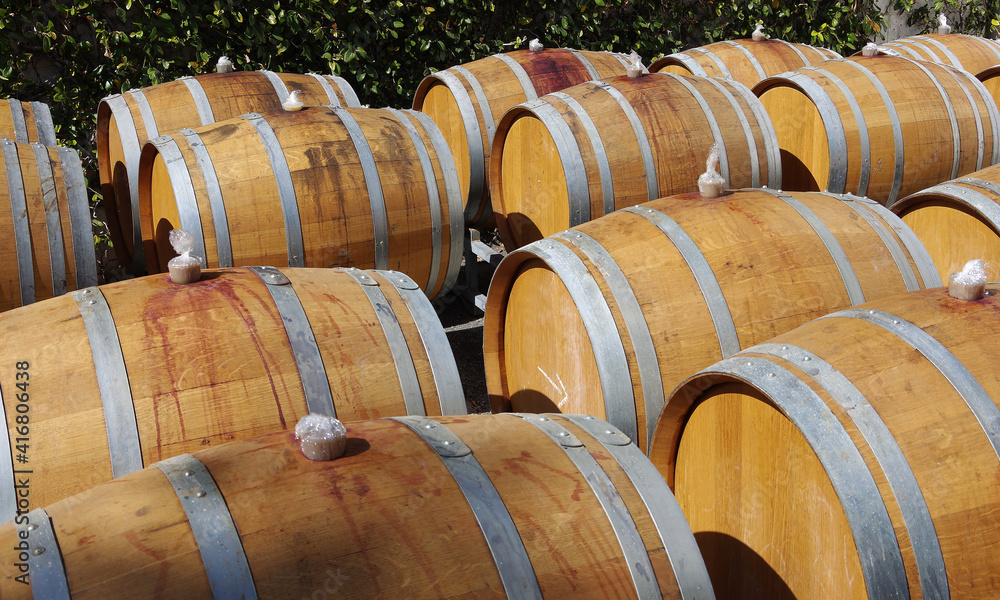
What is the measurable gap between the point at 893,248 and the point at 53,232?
9.47 ft

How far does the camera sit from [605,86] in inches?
153

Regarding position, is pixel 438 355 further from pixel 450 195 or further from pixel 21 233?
pixel 21 233

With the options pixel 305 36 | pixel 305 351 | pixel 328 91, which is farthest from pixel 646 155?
pixel 305 36

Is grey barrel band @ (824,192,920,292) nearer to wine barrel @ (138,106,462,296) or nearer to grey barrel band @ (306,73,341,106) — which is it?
wine barrel @ (138,106,462,296)

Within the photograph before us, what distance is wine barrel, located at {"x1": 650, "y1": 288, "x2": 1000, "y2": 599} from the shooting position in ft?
5.30

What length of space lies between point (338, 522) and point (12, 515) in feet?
3.00

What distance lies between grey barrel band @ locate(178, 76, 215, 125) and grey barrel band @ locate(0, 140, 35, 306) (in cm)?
126

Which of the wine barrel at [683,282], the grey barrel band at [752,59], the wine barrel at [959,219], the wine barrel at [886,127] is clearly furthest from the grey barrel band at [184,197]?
the grey barrel band at [752,59]

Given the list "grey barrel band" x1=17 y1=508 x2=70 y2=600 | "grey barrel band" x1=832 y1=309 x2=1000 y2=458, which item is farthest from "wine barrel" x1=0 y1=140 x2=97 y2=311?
"grey barrel band" x1=832 y1=309 x2=1000 y2=458

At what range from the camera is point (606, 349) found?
237 cm

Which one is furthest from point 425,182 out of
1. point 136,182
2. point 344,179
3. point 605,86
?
point 136,182

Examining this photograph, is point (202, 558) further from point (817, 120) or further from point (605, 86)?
point (817, 120)

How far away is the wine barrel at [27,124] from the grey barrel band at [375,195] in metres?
1.67

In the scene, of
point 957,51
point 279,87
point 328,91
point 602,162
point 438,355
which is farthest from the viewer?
point 957,51
